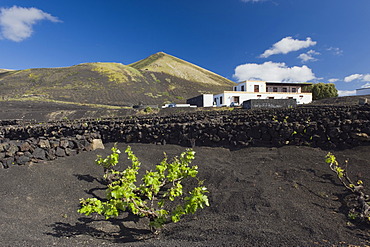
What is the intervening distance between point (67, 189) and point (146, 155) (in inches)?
140

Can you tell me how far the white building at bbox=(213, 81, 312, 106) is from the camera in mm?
44250

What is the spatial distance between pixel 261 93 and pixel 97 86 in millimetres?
53259

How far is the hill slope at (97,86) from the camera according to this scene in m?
60.2

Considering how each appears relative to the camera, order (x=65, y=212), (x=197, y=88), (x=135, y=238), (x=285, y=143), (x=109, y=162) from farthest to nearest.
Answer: (x=197, y=88), (x=285, y=143), (x=109, y=162), (x=65, y=212), (x=135, y=238)

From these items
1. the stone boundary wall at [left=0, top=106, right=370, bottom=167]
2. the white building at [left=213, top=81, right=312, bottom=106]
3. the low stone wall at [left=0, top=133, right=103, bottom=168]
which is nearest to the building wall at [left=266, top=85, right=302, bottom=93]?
the white building at [left=213, top=81, right=312, bottom=106]

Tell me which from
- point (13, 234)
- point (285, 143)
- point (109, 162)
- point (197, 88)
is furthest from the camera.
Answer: point (197, 88)

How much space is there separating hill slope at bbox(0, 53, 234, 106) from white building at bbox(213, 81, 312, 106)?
90.4 ft

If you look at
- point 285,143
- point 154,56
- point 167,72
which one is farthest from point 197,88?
point 285,143

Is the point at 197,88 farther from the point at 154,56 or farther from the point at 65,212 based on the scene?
the point at 65,212

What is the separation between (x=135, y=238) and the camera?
380 cm

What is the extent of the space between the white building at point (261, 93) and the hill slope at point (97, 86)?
27547 millimetres

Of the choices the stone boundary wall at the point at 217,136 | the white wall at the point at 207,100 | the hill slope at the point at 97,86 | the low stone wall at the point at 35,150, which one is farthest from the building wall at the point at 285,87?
the low stone wall at the point at 35,150

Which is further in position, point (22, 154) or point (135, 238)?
point (22, 154)

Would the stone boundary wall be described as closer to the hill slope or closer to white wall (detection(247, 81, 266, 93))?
white wall (detection(247, 81, 266, 93))
